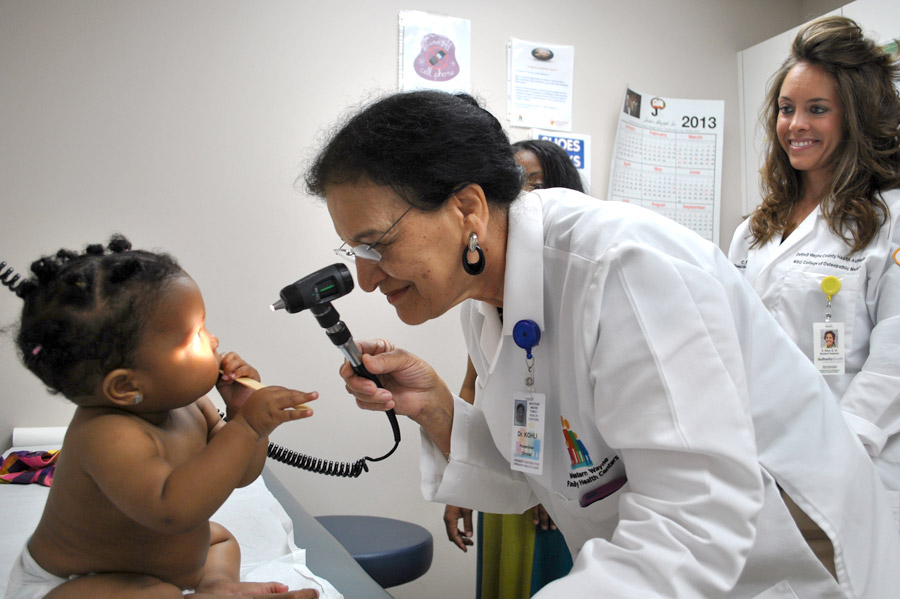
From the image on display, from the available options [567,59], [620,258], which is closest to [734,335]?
[620,258]

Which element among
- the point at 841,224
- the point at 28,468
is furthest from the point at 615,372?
the point at 28,468

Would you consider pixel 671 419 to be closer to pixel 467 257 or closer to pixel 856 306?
pixel 467 257

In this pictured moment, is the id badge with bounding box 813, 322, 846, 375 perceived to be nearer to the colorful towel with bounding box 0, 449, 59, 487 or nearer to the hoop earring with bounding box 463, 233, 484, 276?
the hoop earring with bounding box 463, 233, 484, 276

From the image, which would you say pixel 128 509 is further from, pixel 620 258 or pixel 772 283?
pixel 772 283

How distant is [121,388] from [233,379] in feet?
0.65

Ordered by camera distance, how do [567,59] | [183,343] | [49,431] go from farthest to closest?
1. [567,59]
2. [49,431]
3. [183,343]

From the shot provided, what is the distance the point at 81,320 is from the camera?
964mm

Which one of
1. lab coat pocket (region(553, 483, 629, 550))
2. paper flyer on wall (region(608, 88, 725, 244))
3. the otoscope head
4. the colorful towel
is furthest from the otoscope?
paper flyer on wall (region(608, 88, 725, 244))

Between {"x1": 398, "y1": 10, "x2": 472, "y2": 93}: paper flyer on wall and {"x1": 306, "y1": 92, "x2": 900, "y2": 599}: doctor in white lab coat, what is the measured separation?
171 cm

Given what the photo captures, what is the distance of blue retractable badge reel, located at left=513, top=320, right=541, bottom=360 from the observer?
115 centimetres

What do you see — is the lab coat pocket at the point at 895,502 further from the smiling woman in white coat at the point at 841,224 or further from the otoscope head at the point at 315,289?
the otoscope head at the point at 315,289

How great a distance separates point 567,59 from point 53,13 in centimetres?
210

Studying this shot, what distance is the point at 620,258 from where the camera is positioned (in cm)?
96

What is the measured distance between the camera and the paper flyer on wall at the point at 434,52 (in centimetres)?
275
